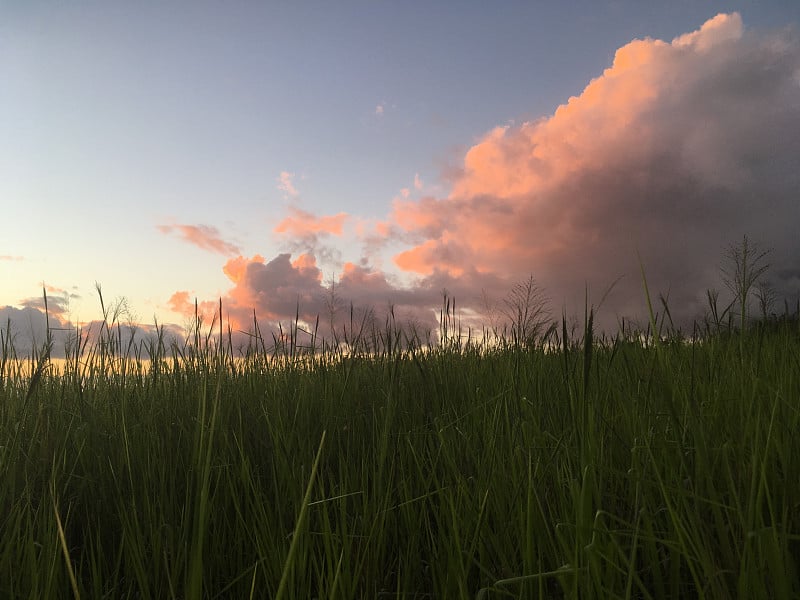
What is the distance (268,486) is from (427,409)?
103cm

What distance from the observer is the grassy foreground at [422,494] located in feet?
4.37

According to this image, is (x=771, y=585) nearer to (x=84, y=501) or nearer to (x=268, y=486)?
(x=268, y=486)

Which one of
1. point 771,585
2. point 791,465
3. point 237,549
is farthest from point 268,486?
point 791,465

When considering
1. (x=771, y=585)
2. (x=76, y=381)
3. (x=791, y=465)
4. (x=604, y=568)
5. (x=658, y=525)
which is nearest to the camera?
(x=771, y=585)

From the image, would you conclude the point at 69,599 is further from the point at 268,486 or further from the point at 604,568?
the point at 604,568

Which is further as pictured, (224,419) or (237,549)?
(224,419)

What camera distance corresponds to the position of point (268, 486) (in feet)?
7.68

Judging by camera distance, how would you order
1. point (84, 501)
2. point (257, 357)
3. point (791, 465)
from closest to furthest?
1. point (791, 465)
2. point (84, 501)
3. point (257, 357)

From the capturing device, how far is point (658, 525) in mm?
1683

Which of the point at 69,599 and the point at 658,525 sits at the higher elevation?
the point at 658,525

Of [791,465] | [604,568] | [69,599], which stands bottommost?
[69,599]

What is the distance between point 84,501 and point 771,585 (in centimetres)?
246

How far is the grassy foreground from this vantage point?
52.5 inches

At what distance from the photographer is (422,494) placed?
7.15ft
